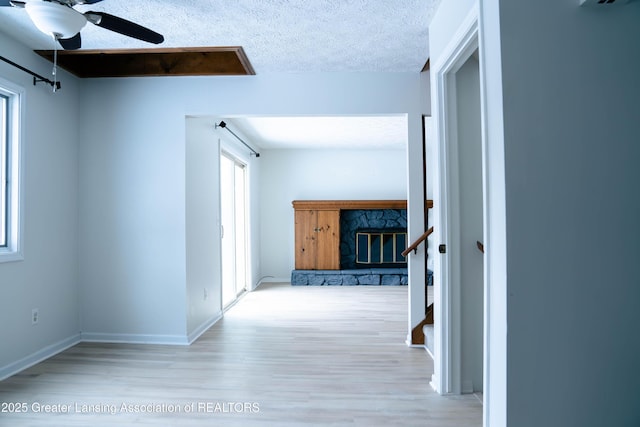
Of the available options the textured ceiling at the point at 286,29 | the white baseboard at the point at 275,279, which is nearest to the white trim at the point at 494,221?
the textured ceiling at the point at 286,29

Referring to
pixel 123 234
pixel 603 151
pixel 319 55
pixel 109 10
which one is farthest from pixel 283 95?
pixel 603 151

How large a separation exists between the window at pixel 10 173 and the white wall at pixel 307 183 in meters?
4.11

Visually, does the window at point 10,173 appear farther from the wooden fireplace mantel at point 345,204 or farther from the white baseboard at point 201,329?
the wooden fireplace mantel at point 345,204

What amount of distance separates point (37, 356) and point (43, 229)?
954 mm

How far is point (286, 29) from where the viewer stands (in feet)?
8.30

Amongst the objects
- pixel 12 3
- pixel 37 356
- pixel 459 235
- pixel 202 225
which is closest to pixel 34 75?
pixel 12 3

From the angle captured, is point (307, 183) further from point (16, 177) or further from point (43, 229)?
point (16, 177)

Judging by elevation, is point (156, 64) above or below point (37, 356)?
above

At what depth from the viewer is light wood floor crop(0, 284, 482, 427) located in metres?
2.09

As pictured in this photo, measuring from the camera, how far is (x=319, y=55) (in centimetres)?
294

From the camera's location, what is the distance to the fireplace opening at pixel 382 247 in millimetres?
6453

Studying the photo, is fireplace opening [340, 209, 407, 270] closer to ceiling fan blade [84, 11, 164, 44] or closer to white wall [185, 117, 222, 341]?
white wall [185, 117, 222, 341]

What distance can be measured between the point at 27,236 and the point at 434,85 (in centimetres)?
303

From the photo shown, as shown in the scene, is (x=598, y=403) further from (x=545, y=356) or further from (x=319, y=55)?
(x=319, y=55)
